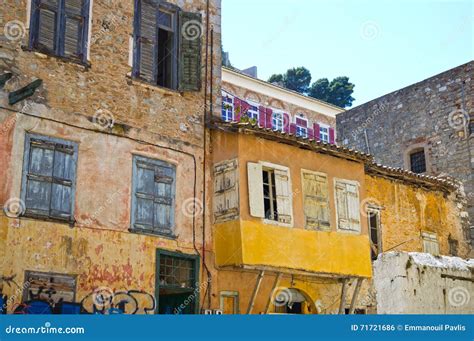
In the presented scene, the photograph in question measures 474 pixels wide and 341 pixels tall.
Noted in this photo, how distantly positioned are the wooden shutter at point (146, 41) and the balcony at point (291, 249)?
13.1 feet

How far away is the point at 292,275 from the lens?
17.5 metres

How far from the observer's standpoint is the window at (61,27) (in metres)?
14.4

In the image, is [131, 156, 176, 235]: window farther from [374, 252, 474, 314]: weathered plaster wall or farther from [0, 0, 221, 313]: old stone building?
[374, 252, 474, 314]: weathered plaster wall

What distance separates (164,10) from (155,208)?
4993 millimetres

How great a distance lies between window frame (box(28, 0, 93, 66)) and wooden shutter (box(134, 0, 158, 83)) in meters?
1.33

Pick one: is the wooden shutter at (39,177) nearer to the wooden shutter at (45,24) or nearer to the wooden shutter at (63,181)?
the wooden shutter at (63,181)

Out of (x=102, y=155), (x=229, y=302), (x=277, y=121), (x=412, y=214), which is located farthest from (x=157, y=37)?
(x=277, y=121)

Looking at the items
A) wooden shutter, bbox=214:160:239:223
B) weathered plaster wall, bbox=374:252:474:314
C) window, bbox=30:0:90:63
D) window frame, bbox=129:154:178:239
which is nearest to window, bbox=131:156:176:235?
window frame, bbox=129:154:178:239

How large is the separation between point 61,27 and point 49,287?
5.51 metres

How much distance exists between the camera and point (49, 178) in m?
13.8

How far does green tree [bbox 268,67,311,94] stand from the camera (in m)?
54.4

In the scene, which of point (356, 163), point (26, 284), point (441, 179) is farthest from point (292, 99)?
point (26, 284)

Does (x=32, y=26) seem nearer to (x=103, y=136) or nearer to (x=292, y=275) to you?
(x=103, y=136)

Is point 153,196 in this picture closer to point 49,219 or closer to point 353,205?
point 49,219
